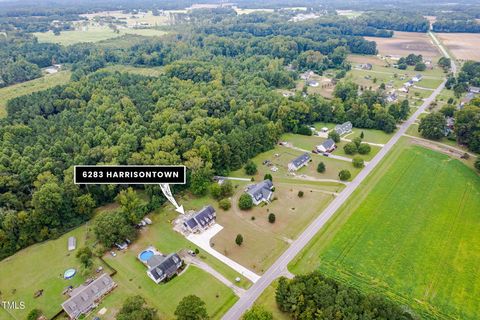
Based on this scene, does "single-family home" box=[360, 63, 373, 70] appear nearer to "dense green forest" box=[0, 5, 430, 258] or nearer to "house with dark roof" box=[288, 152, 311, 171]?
"dense green forest" box=[0, 5, 430, 258]

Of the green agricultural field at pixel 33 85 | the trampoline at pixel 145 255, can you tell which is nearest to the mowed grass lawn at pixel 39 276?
the trampoline at pixel 145 255

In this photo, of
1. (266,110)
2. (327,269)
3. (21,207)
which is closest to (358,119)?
(266,110)

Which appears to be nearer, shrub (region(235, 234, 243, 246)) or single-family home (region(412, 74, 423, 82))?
shrub (region(235, 234, 243, 246))

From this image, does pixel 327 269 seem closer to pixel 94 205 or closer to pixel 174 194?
pixel 174 194

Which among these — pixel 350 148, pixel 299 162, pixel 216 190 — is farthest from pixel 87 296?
pixel 350 148

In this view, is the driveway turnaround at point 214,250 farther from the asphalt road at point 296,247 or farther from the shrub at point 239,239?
the shrub at point 239,239

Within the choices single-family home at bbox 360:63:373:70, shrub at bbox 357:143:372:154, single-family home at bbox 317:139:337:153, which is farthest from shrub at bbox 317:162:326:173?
single-family home at bbox 360:63:373:70

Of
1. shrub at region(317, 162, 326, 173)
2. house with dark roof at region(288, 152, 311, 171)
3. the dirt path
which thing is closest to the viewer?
shrub at region(317, 162, 326, 173)

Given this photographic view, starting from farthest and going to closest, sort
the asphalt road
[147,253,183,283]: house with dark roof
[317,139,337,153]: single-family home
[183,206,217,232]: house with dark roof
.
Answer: [317,139,337,153]: single-family home → [183,206,217,232]: house with dark roof → [147,253,183,283]: house with dark roof → the asphalt road
